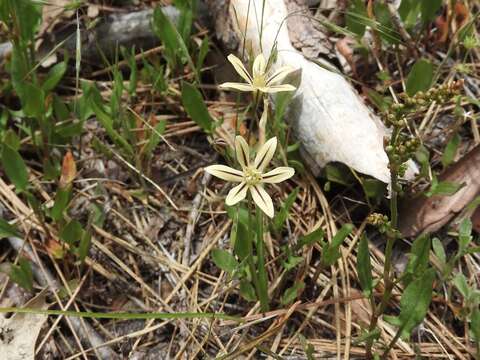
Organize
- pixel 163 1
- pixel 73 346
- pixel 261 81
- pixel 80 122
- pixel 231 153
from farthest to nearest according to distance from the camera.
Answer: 1. pixel 163 1
2. pixel 80 122
3. pixel 231 153
4. pixel 73 346
5. pixel 261 81

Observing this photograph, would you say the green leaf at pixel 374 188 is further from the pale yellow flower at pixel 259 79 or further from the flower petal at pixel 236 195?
the flower petal at pixel 236 195

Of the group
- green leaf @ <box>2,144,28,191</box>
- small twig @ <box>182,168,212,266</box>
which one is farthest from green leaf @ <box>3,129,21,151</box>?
small twig @ <box>182,168,212,266</box>

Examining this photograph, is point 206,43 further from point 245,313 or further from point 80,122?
point 245,313

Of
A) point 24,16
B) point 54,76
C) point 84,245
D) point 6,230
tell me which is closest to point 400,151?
point 84,245

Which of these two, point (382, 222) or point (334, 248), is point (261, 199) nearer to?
point (382, 222)

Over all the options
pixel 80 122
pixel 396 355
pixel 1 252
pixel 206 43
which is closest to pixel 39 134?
pixel 80 122

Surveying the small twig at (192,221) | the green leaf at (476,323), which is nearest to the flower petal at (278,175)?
the small twig at (192,221)

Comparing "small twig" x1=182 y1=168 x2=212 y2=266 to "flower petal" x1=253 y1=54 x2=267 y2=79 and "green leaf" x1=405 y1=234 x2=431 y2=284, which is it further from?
"green leaf" x1=405 y1=234 x2=431 y2=284
